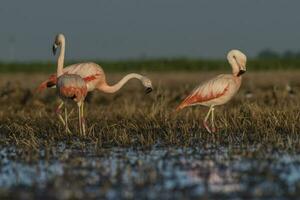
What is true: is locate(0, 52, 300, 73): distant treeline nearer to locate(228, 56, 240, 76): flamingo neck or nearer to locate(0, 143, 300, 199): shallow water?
locate(228, 56, 240, 76): flamingo neck

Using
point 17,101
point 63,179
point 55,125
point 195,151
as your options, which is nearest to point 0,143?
point 55,125

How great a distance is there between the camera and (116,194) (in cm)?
689

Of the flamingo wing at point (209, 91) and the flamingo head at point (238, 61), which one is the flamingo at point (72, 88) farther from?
the flamingo head at point (238, 61)

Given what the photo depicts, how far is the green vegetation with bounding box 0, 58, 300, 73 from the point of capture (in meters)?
50.5

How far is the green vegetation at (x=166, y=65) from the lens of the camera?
5053cm

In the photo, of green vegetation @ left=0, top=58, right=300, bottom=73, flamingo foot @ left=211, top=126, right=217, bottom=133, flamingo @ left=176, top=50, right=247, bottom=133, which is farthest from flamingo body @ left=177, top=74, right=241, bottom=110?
green vegetation @ left=0, top=58, right=300, bottom=73

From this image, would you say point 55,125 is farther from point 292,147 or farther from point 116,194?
point 116,194

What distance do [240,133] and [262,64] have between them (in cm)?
3939

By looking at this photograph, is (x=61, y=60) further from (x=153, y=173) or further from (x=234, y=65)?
(x=153, y=173)

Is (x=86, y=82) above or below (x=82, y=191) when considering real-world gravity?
above

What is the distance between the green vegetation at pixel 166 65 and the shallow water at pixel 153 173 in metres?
39.5

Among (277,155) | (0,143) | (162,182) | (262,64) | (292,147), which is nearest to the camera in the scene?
(162,182)

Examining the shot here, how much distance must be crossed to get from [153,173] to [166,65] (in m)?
43.9

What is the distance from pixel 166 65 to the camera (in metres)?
51.8
